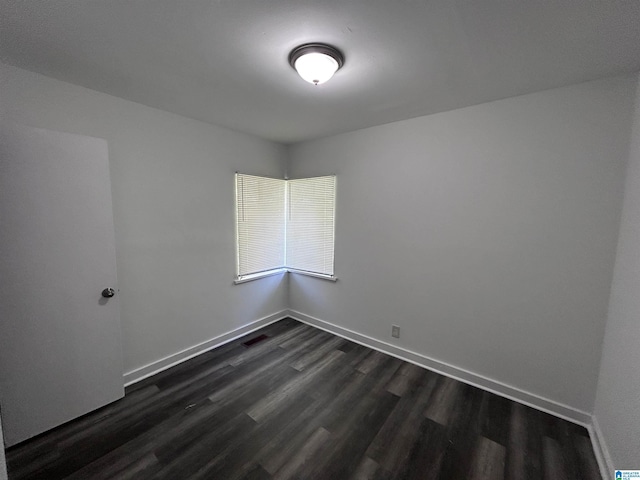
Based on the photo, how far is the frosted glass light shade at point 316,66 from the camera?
1464 millimetres

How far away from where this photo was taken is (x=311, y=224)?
344cm

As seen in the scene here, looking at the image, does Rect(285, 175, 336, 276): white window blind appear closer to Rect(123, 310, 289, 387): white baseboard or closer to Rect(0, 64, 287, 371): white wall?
Rect(0, 64, 287, 371): white wall

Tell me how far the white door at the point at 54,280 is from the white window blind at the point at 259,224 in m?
1.34

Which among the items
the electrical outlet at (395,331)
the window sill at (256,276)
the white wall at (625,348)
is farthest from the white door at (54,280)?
the white wall at (625,348)

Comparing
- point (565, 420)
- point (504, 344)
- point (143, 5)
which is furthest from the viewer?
point (504, 344)

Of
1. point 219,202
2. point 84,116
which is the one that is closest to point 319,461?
point 219,202

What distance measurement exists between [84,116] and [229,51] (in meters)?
1.42

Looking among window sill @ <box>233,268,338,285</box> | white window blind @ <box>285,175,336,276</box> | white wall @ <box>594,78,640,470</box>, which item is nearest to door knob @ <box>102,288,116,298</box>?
window sill @ <box>233,268,338,285</box>

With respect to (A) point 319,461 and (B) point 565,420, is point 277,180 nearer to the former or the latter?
(A) point 319,461

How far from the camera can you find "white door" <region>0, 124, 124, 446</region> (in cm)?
161

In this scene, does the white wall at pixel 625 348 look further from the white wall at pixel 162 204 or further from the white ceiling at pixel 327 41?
the white wall at pixel 162 204

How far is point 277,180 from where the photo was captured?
3537 mm

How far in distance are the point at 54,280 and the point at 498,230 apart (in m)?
3.53

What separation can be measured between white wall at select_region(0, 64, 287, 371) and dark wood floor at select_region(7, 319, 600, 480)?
574 mm
